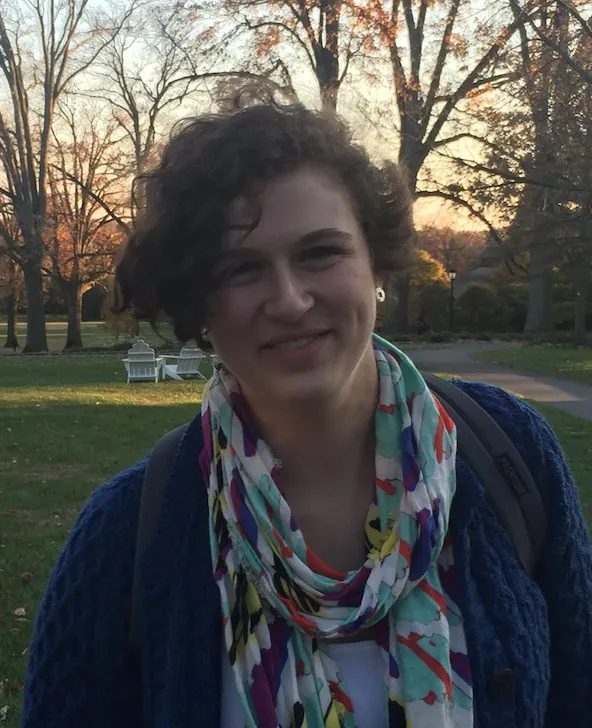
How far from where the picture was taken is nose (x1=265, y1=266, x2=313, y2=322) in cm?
158

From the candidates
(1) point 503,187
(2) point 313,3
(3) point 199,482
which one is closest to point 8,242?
(2) point 313,3

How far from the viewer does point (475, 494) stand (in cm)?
170

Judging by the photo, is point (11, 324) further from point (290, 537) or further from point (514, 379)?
point (290, 537)

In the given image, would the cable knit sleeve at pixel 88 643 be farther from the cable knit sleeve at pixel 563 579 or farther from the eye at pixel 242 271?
the cable knit sleeve at pixel 563 579

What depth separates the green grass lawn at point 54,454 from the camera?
15.2 feet

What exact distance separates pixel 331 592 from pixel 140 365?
15389 millimetres

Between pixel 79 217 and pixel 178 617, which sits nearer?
pixel 178 617

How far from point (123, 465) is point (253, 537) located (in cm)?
665

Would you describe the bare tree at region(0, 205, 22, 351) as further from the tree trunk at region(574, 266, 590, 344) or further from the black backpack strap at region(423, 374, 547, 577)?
the black backpack strap at region(423, 374, 547, 577)

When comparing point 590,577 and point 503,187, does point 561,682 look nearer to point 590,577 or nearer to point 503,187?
point 590,577

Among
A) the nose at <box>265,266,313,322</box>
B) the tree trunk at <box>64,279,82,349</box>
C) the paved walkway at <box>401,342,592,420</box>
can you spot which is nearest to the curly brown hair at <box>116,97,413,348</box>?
the nose at <box>265,266,313,322</box>

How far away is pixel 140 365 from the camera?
16.6m

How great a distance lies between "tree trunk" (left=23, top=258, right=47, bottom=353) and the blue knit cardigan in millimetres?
30817

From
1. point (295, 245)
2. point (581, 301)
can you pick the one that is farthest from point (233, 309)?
point (581, 301)
